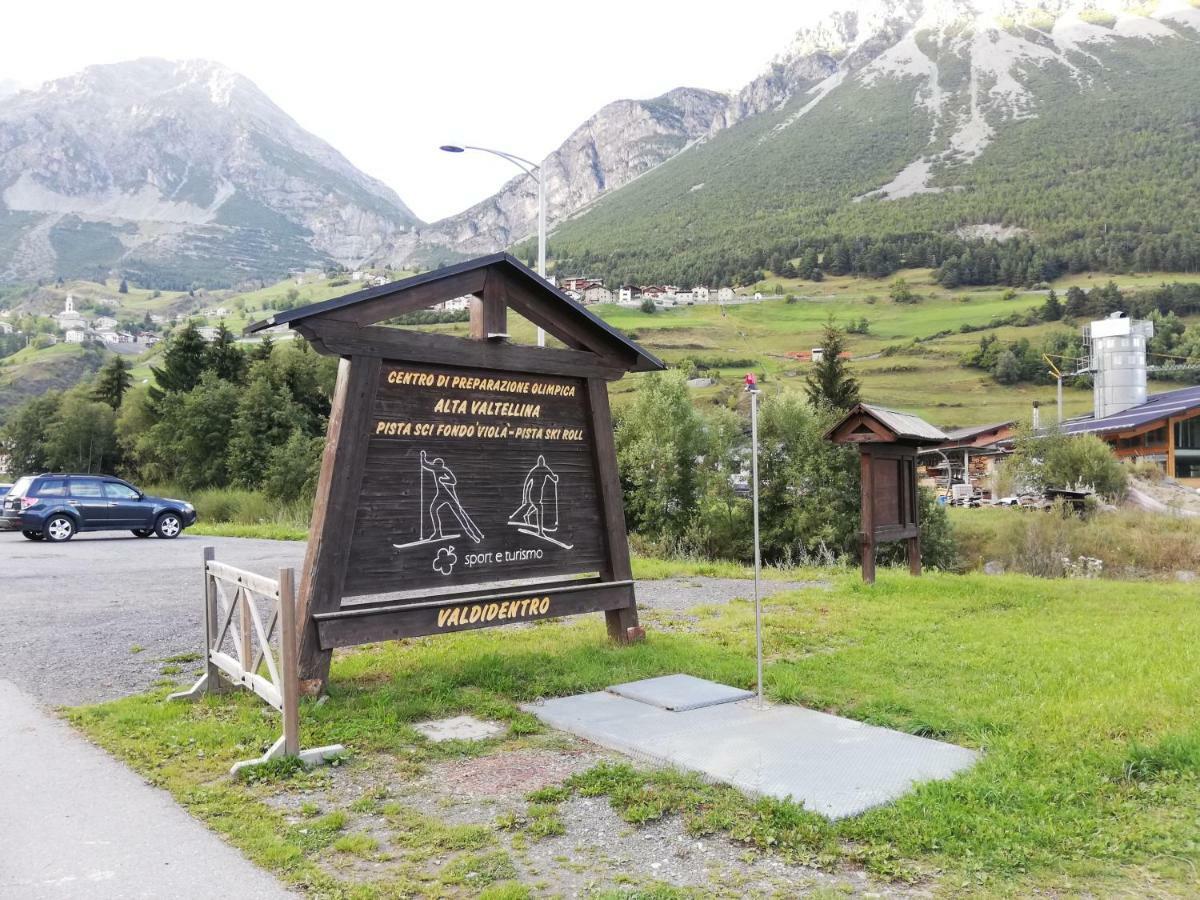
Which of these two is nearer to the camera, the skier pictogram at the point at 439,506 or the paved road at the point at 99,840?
the paved road at the point at 99,840

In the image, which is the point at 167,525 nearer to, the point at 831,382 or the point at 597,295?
the point at 831,382

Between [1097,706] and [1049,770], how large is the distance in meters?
1.38

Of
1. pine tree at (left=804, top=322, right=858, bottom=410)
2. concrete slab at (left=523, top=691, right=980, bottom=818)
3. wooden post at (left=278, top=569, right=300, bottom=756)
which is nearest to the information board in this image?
wooden post at (left=278, top=569, right=300, bottom=756)

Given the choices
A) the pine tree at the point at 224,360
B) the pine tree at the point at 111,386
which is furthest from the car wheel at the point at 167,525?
the pine tree at the point at 111,386

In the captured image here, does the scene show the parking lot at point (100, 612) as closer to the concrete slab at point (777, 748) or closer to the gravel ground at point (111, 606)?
the gravel ground at point (111, 606)

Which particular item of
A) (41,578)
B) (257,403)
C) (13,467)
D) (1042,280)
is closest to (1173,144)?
(1042,280)

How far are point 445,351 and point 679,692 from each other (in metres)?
3.38

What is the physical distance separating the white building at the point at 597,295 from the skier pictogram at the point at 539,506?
110402 millimetres

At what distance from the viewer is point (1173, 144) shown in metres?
134

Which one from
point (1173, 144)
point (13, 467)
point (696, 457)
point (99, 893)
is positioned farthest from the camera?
point (1173, 144)

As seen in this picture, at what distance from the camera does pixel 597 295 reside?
122125mm

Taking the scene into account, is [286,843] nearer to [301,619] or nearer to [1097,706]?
[301,619]

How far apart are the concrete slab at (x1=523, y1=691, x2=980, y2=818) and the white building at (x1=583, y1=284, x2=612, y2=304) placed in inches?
4437

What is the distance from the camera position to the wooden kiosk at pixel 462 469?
7.13 meters
